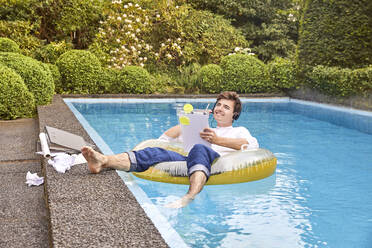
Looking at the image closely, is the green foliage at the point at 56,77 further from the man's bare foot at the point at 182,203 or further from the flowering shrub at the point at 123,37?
the man's bare foot at the point at 182,203

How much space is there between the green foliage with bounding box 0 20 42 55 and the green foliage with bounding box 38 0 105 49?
915mm

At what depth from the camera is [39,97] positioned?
8.62 m

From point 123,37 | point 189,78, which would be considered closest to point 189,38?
point 189,78

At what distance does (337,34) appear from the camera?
471 inches

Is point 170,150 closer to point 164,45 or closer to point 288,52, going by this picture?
point 164,45

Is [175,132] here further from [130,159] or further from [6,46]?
[6,46]

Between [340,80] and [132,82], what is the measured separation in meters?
5.62

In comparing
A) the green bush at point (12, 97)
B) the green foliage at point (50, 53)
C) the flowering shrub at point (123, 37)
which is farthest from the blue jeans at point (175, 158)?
the green foliage at point (50, 53)

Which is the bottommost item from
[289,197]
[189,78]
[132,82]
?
[289,197]

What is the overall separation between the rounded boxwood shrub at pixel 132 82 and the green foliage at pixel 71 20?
3.54m

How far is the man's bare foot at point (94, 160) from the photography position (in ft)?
11.3

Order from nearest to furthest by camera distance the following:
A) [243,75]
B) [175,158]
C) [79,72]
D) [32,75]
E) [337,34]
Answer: [175,158]
[32,75]
[79,72]
[337,34]
[243,75]

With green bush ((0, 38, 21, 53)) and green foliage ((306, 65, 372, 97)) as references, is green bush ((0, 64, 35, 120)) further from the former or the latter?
green foliage ((306, 65, 372, 97))

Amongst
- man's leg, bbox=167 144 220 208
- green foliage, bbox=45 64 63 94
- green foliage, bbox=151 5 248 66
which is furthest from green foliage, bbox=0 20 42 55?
man's leg, bbox=167 144 220 208
